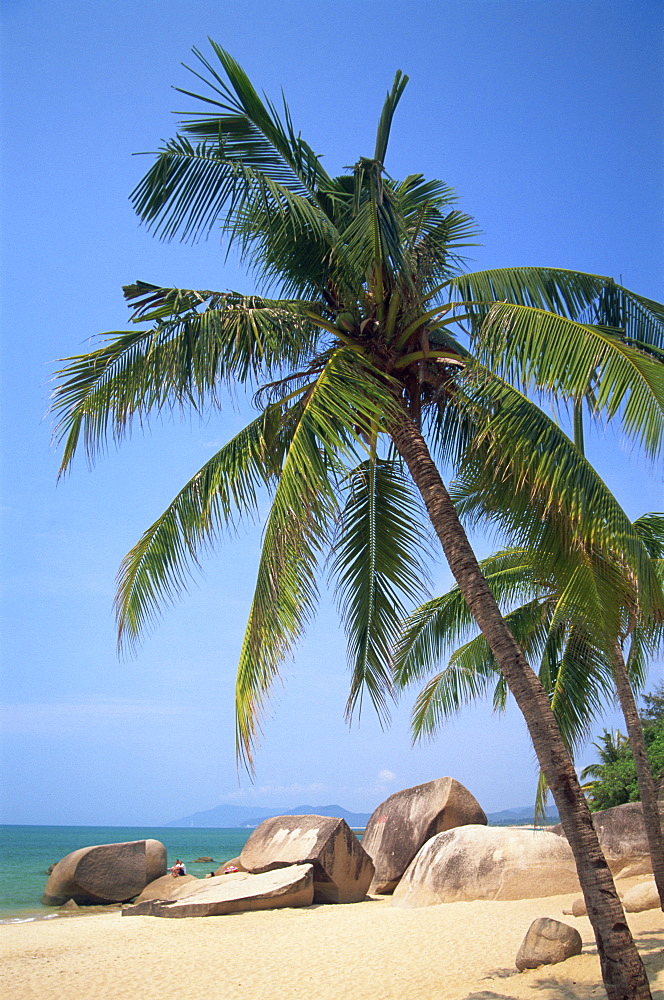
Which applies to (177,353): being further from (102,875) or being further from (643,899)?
(102,875)

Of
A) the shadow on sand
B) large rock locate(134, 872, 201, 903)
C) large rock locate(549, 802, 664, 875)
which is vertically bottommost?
large rock locate(134, 872, 201, 903)

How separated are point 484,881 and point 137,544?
8.56 m

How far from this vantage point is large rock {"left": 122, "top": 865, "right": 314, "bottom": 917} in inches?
525

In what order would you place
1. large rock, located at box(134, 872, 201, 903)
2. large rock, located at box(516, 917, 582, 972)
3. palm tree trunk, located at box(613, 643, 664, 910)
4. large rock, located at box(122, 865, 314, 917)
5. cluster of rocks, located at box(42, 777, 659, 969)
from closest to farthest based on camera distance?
large rock, located at box(516, 917, 582, 972) → palm tree trunk, located at box(613, 643, 664, 910) → cluster of rocks, located at box(42, 777, 659, 969) → large rock, located at box(122, 865, 314, 917) → large rock, located at box(134, 872, 201, 903)

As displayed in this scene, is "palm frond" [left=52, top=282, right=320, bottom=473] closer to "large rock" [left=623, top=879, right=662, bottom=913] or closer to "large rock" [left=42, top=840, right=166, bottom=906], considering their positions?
"large rock" [left=623, top=879, right=662, bottom=913]

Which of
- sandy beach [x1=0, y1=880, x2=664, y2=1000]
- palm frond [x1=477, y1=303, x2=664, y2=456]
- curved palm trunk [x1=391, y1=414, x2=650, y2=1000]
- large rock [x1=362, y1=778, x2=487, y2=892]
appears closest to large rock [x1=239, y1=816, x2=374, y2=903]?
large rock [x1=362, y1=778, x2=487, y2=892]

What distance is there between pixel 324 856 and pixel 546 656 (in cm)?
581

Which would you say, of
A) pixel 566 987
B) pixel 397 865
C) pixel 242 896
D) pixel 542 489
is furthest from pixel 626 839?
pixel 542 489

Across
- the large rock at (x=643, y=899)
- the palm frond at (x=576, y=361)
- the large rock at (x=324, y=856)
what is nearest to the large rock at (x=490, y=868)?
the large rock at (x=324, y=856)

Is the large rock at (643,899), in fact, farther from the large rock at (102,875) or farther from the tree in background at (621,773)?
the large rock at (102,875)

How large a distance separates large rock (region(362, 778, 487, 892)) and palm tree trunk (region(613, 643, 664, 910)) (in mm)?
6059

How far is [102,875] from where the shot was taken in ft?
63.2

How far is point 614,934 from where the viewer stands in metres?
5.82

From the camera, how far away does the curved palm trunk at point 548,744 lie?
580 centimetres
